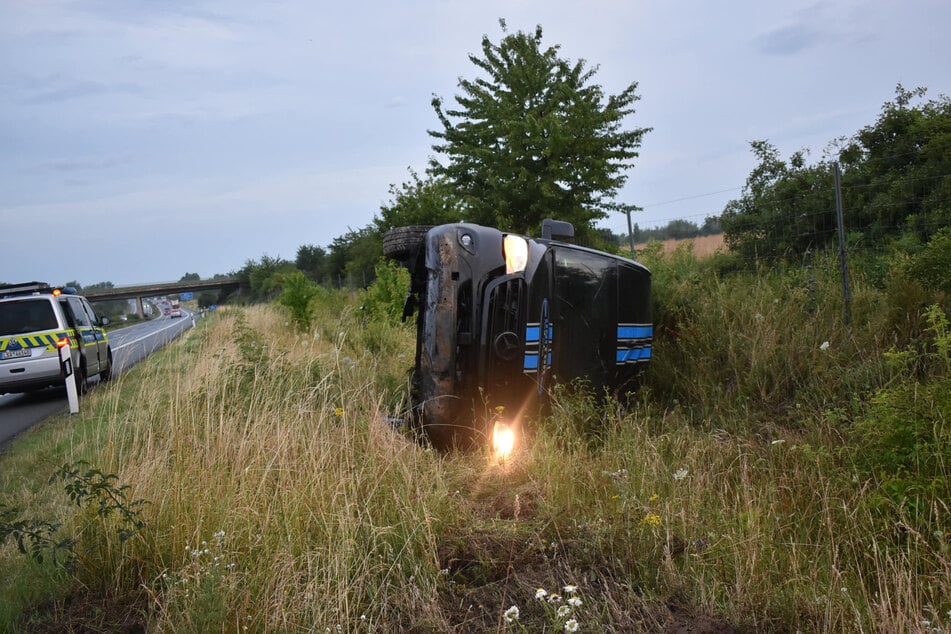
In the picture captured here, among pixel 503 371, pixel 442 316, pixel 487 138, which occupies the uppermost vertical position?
pixel 487 138

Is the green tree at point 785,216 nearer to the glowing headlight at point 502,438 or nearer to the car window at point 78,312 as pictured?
the glowing headlight at point 502,438

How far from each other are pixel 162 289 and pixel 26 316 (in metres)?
79.3

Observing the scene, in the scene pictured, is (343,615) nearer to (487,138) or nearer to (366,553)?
(366,553)

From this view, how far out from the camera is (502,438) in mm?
5844

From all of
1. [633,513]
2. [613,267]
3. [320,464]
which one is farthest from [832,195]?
[320,464]

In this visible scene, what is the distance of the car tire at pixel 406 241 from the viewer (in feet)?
21.7

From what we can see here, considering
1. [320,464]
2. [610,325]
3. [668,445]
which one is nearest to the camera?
[320,464]

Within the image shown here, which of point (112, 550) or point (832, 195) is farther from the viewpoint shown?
point (832, 195)

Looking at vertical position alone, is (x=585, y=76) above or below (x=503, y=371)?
above

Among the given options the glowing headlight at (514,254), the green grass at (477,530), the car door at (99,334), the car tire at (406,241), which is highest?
the car tire at (406,241)

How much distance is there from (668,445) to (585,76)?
624 inches

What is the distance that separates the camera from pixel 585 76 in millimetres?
19594

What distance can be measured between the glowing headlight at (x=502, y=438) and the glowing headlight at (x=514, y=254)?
4.20 ft

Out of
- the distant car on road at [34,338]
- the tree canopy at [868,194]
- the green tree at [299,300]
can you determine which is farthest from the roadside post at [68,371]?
the tree canopy at [868,194]
